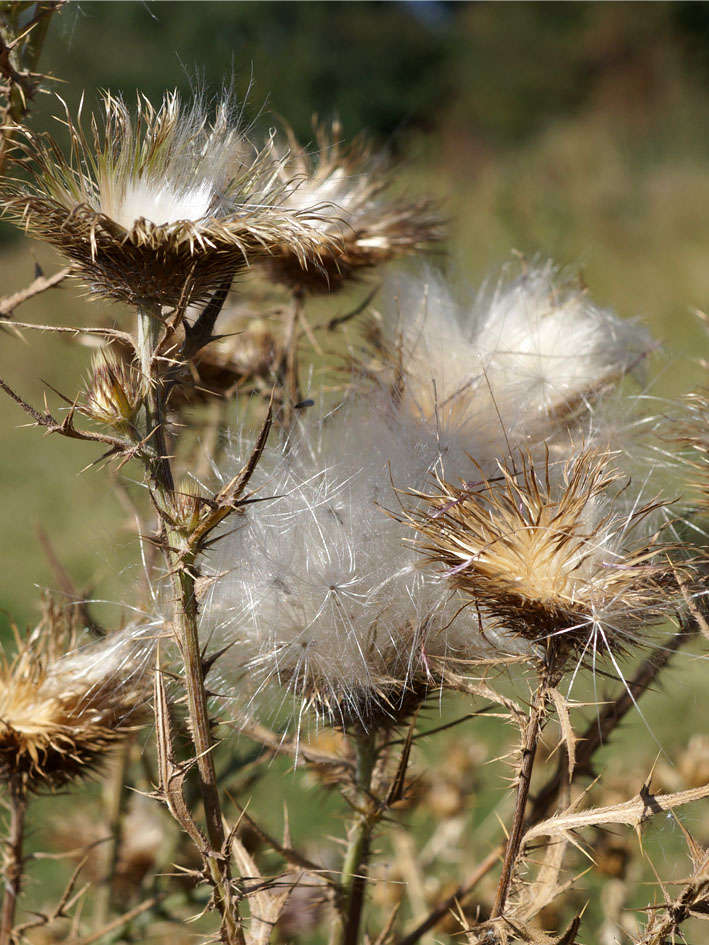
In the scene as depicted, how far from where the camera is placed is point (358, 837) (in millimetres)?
1043

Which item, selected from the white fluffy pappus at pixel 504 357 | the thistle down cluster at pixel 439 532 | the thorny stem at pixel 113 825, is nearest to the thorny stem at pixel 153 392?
the thistle down cluster at pixel 439 532

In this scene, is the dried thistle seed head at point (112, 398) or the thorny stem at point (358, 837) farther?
the thorny stem at point (358, 837)

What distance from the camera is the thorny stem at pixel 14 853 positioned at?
110cm

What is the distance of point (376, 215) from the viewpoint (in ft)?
4.33

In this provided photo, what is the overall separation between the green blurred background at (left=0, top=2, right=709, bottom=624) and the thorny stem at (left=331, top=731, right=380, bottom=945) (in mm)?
344

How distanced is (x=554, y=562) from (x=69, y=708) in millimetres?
601

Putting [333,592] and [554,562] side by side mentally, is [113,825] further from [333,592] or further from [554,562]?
[554,562]

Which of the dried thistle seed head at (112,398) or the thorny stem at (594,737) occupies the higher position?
the dried thistle seed head at (112,398)

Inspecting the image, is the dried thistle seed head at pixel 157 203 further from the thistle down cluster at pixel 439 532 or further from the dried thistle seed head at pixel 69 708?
the dried thistle seed head at pixel 69 708

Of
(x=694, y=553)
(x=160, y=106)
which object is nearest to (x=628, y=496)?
(x=694, y=553)

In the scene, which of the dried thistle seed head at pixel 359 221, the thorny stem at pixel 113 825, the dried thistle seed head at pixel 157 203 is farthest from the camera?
the thorny stem at pixel 113 825

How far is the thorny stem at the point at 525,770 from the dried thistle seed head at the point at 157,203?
0.46m

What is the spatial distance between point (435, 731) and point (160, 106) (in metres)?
0.72

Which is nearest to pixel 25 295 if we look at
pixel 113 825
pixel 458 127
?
pixel 113 825
